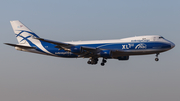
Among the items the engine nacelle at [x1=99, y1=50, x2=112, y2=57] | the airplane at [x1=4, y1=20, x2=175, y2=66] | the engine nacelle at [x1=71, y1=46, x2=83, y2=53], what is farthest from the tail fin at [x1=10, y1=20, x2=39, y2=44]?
the engine nacelle at [x1=99, y1=50, x2=112, y2=57]

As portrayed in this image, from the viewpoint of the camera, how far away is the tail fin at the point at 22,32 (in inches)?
2544

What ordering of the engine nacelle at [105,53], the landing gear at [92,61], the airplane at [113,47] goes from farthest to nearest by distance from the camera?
the landing gear at [92,61]
the engine nacelle at [105,53]
the airplane at [113,47]

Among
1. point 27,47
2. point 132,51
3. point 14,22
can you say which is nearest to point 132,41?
point 132,51

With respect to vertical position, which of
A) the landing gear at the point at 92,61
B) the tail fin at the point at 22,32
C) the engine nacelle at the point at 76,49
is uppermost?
the tail fin at the point at 22,32

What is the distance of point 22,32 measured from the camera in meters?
65.4

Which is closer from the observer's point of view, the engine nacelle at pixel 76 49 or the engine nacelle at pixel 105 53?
the engine nacelle at pixel 76 49

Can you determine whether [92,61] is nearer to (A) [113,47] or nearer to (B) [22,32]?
(A) [113,47]

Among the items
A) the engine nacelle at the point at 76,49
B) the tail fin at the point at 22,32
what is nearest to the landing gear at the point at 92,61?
the engine nacelle at the point at 76,49

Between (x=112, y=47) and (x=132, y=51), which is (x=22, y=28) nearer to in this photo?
(x=112, y=47)

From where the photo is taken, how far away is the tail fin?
64.6 meters

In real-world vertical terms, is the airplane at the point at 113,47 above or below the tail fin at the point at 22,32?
below

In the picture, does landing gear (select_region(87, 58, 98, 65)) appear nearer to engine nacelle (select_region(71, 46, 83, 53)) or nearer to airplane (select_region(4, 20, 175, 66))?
airplane (select_region(4, 20, 175, 66))

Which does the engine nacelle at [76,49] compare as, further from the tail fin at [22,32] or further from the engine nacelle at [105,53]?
the tail fin at [22,32]

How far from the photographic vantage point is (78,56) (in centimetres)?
5938
